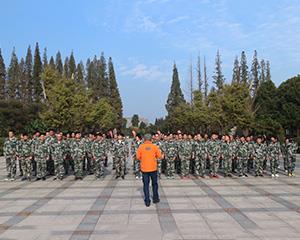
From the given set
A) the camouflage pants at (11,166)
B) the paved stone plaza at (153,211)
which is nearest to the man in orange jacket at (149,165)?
the paved stone plaza at (153,211)

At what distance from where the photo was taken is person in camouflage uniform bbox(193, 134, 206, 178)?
15062 mm

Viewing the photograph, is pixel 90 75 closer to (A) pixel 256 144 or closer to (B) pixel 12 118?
(B) pixel 12 118

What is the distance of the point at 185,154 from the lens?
1499 centimetres

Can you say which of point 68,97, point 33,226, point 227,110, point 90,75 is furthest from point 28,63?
point 33,226

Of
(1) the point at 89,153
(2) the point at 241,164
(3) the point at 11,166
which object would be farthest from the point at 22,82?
(2) the point at 241,164

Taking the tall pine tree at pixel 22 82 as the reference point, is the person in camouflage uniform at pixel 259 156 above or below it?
below

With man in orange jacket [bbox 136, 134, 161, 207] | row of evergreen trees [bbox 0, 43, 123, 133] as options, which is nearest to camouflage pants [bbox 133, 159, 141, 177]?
man in orange jacket [bbox 136, 134, 161, 207]

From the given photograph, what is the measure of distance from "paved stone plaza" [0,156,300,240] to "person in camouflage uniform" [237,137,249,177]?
1.41 m

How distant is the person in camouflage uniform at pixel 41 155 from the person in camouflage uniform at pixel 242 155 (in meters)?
7.12

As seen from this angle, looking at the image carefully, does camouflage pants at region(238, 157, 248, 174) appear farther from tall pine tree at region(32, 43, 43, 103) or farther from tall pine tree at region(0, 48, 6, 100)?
tall pine tree at region(0, 48, 6, 100)

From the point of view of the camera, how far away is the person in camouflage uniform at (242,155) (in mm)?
15242

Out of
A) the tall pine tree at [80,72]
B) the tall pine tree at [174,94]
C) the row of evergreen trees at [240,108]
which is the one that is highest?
the tall pine tree at [80,72]

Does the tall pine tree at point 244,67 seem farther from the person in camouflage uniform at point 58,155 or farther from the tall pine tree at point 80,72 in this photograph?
the person in camouflage uniform at point 58,155

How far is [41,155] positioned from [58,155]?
0.63 metres
